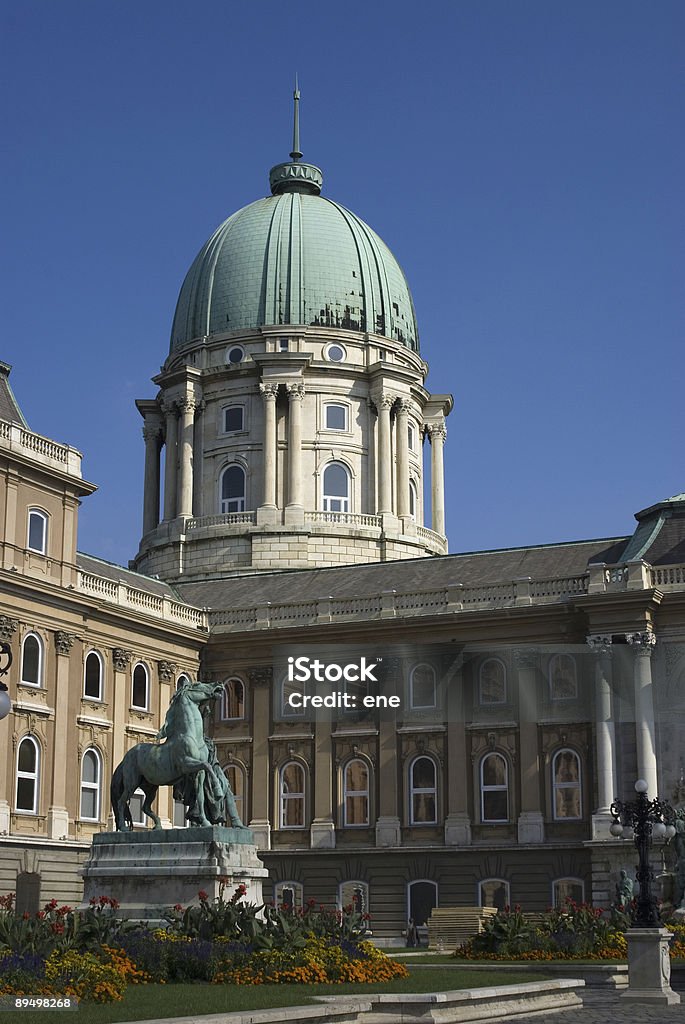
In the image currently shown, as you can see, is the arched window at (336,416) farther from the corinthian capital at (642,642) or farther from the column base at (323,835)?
the corinthian capital at (642,642)

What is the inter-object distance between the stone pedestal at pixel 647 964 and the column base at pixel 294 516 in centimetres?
5672

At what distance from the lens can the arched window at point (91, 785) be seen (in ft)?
204

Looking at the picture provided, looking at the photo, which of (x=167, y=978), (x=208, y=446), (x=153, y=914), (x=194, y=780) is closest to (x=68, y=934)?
(x=167, y=978)

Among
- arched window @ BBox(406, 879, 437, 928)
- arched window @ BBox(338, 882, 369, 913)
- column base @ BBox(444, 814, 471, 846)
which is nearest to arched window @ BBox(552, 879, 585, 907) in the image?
column base @ BBox(444, 814, 471, 846)

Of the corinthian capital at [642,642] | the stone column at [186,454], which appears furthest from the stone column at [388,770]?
the stone column at [186,454]

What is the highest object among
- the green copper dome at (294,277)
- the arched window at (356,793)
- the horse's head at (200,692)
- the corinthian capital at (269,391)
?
the green copper dome at (294,277)

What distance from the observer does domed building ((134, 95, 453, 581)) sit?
8619 cm

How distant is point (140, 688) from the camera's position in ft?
219

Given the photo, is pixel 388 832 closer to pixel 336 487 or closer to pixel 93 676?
pixel 93 676

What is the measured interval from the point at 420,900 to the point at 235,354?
37476mm

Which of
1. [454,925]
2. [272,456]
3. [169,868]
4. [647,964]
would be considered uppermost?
[272,456]

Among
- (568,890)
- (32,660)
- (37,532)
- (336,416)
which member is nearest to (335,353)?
(336,416)

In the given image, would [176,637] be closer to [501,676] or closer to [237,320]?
[501,676]

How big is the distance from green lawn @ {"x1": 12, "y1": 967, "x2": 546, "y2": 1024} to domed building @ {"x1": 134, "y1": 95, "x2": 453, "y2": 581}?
56.1 metres
